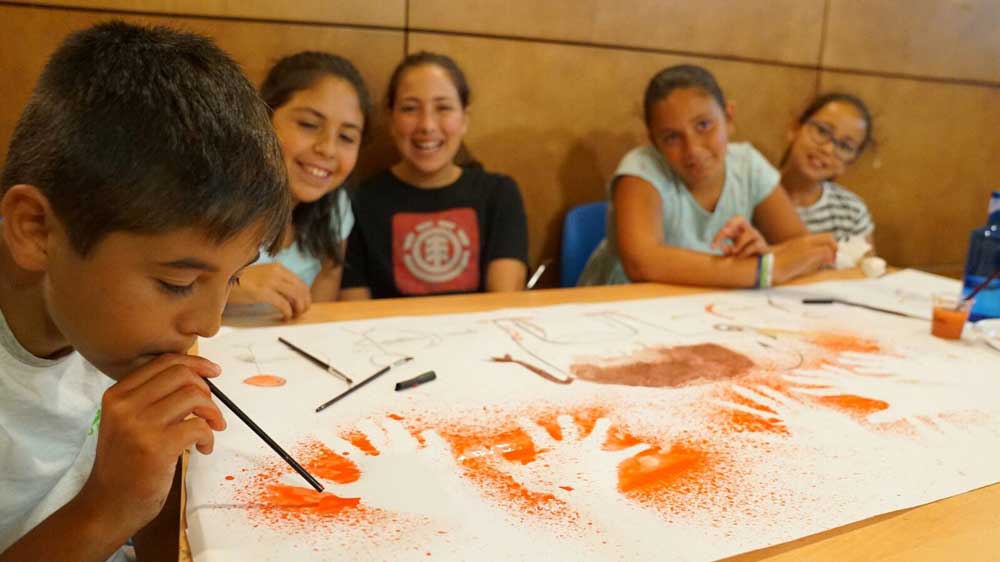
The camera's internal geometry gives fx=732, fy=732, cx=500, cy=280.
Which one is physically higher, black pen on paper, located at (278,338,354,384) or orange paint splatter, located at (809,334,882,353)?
orange paint splatter, located at (809,334,882,353)

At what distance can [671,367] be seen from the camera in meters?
0.97

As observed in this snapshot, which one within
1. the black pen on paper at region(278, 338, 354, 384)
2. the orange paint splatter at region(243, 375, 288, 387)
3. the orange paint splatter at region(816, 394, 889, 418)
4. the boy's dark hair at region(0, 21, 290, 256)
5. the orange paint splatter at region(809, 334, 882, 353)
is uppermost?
the boy's dark hair at region(0, 21, 290, 256)

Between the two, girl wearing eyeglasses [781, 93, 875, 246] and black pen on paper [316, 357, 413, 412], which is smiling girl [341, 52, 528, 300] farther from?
girl wearing eyeglasses [781, 93, 875, 246]

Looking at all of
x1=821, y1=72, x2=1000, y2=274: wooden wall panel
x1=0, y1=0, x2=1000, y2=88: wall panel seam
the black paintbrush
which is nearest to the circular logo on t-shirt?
x1=0, y1=0, x2=1000, y2=88: wall panel seam

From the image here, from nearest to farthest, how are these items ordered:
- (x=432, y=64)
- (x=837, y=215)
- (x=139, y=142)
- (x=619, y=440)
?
(x=139, y=142), (x=619, y=440), (x=432, y=64), (x=837, y=215)

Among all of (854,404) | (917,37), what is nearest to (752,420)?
(854,404)

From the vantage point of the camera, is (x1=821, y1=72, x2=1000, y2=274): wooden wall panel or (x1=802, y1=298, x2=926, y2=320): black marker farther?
(x1=821, y1=72, x2=1000, y2=274): wooden wall panel

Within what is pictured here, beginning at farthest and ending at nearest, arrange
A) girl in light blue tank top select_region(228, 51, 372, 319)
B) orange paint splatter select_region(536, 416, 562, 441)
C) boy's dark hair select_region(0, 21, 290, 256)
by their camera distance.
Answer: girl in light blue tank top select_region(228, 51, 372, 319), orange paint splatter select_region(536, 416, 562, 441), boy's dark hair select_region(0, 21, 290, 256)

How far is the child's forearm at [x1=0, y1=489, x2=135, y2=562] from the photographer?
22.3 inches

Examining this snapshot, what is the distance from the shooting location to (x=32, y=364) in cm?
66

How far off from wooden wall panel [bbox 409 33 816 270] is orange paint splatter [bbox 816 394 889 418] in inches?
47.6

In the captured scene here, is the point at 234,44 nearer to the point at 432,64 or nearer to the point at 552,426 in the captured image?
the point at 432,64

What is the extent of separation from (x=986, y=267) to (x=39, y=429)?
55.4 inches

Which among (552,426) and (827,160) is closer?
(552,426)
